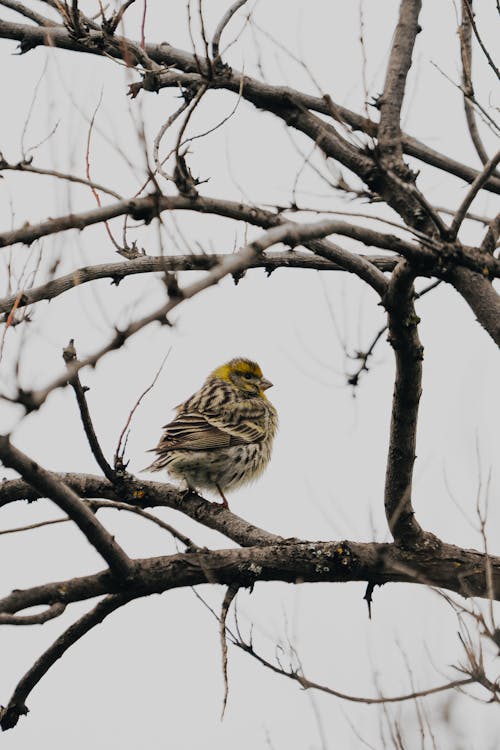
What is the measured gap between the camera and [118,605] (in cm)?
577

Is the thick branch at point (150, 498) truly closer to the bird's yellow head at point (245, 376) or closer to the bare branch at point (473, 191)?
the bare branch at point (473, 191)

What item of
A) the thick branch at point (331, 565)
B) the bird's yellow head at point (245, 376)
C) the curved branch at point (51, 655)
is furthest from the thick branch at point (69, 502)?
the bird's yellow head at point (245, 376)

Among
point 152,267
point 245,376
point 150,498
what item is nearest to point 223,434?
point 245,376

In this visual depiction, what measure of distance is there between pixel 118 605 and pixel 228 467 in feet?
12.6

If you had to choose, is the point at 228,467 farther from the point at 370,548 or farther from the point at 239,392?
the point at 370,548

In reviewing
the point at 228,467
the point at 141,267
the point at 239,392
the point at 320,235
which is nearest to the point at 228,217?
the point at 320,235

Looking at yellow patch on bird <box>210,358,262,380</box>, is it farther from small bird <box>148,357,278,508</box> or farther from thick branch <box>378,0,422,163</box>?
thick branch <box>378,0,422,163</box>

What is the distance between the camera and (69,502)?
482 cm

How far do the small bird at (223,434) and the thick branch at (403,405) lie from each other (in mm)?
3043

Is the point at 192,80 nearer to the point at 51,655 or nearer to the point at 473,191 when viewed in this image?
the point at 473,191

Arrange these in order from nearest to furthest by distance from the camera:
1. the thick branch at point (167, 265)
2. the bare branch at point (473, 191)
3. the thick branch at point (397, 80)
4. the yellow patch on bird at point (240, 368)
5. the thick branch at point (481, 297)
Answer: the bare branch at point (473, 191)
the thick branch at point (167, 265)
the thick branch at point (481, 297)
the thick branch at point (397, 80)
the yellow patch on bird at point (240, 368)

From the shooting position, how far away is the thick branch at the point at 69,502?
14.5 ft

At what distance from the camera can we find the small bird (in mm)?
9258

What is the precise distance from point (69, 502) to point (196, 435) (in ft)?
15.5
